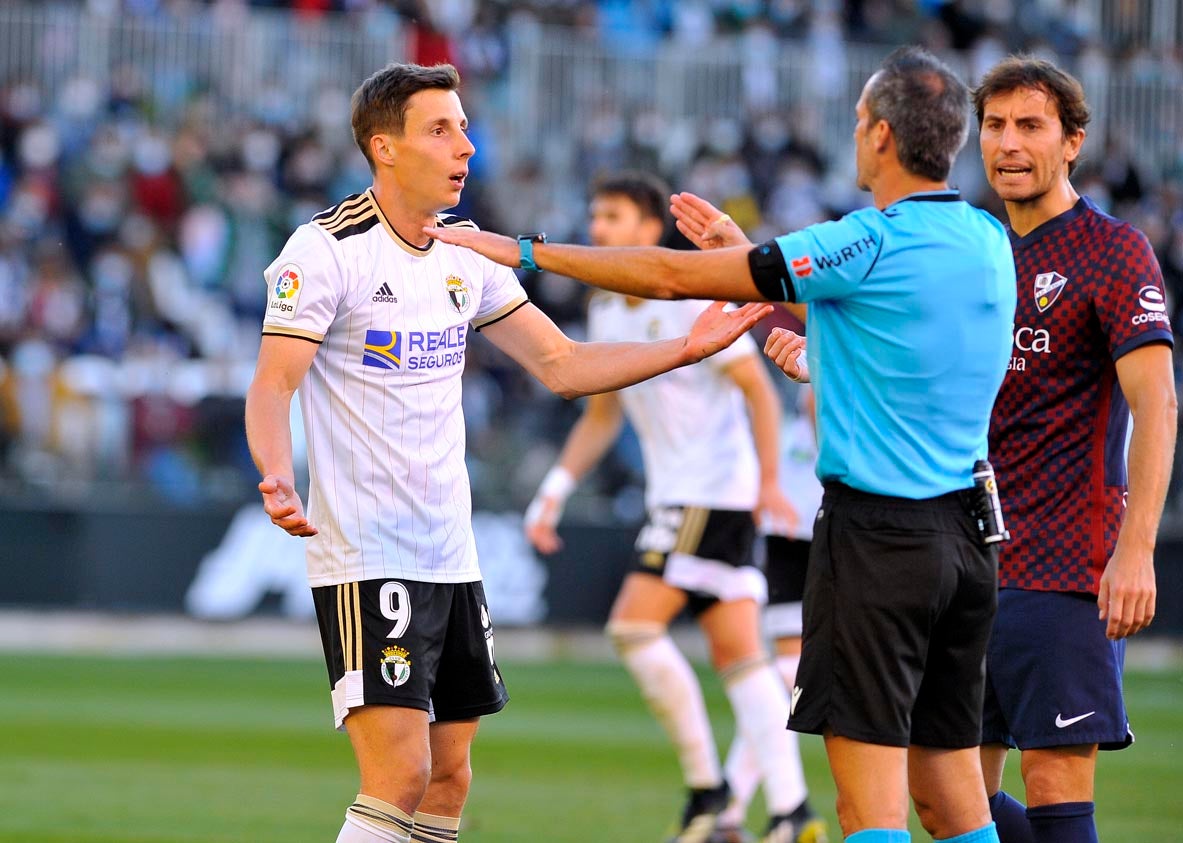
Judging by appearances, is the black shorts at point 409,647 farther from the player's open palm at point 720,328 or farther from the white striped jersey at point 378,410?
the player's open palm at point 720,328

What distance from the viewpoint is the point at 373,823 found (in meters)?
4.86

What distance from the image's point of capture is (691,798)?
7.96 m

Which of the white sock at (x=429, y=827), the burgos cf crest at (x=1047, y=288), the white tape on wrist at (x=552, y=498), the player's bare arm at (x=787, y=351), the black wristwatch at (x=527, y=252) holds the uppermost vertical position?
the black wristwatch at (x=527, y=252)

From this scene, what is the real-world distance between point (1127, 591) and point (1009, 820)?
3.04 feet

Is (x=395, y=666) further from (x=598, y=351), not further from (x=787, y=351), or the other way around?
(x=787, y=351)

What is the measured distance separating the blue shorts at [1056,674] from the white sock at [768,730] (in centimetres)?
257

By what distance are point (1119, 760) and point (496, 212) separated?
11750mm

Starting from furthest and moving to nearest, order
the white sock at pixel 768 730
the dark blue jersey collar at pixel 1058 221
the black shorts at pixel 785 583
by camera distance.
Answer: the black shorts at pixel 785 583 < the white sock at pixel 768 730 < the dark blue jersey collar at pixel 1058 221

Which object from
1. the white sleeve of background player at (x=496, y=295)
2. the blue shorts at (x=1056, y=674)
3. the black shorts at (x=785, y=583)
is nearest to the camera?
the blue shorts at (x=1056, y=674)

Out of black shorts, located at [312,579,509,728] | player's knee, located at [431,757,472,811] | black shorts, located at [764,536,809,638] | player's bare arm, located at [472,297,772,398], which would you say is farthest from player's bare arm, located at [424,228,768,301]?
black shorts, located at [764,536,809,638]

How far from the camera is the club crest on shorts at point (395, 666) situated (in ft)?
16.3

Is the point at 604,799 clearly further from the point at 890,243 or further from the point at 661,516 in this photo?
the point at 890,243

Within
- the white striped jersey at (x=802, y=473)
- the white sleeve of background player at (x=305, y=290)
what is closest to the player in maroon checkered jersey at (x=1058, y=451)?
the white sleeve of background player at (x=305, y=290)

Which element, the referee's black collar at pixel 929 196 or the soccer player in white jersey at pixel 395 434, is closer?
the referee's black collar at pixel 929 196
